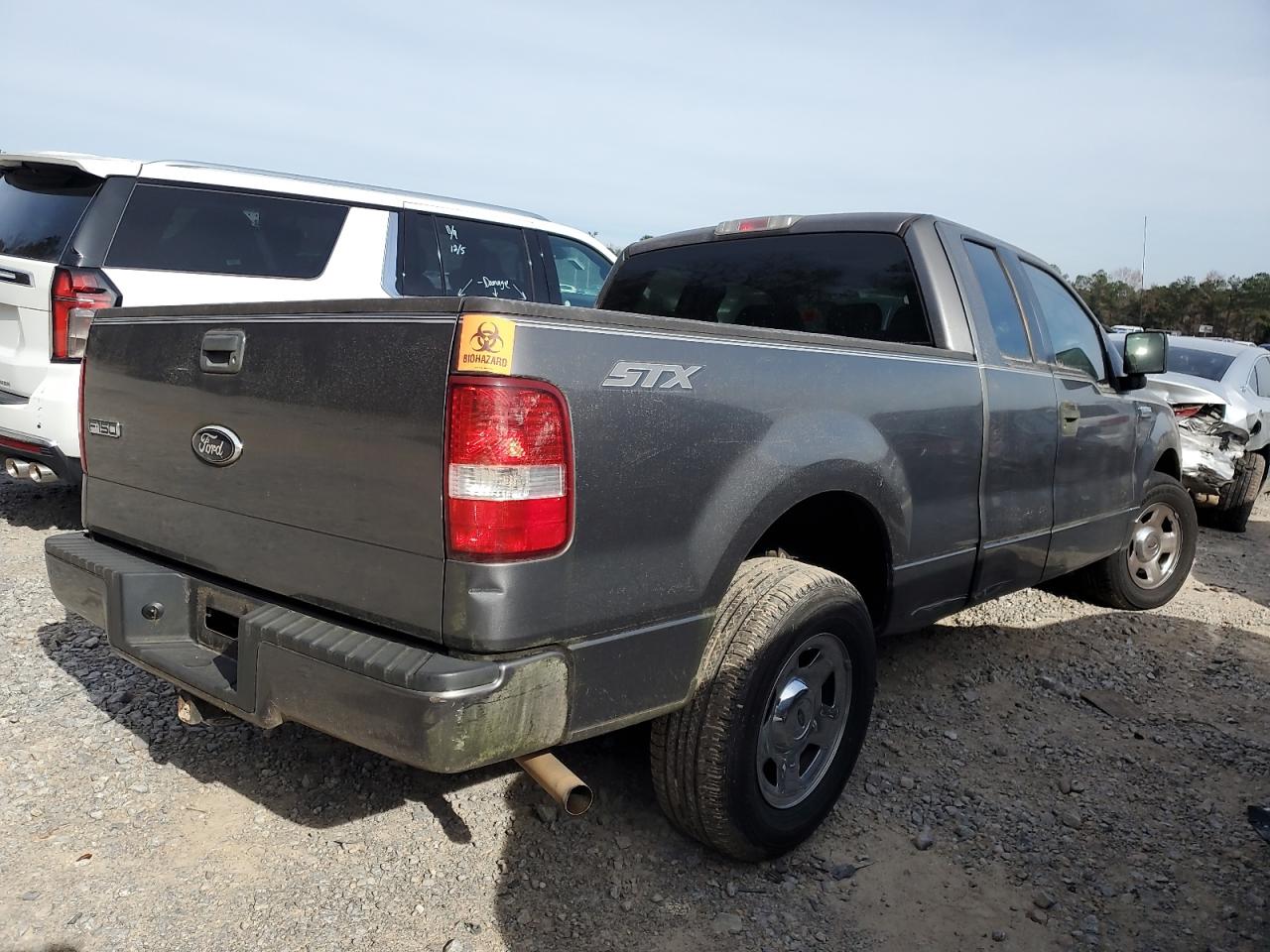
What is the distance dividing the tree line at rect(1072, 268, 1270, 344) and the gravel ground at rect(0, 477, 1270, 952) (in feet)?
107

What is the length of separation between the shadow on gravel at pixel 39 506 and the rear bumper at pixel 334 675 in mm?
3426

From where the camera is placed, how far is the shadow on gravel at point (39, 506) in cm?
559

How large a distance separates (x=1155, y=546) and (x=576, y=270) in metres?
4.45

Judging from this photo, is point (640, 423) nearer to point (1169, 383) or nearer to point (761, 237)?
point (761, 237)

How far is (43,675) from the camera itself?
3.57 meters

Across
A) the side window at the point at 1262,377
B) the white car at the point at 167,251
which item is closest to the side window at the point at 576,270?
the white car at the point at 167,251

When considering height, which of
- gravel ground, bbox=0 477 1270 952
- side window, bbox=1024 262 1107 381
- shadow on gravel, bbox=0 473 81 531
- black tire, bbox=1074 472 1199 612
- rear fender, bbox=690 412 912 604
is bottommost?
gravel ground, bbox=0 477 1270 952

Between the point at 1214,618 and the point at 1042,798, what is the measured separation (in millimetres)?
2830

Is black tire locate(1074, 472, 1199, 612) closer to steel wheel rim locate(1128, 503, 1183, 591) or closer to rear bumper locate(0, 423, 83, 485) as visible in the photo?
steel wheel rim locate(1128, 503, 1183, 591)

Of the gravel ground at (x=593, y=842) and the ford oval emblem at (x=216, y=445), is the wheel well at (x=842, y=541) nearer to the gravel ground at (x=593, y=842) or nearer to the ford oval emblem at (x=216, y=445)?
the gravel ground at (x=593, y=842)

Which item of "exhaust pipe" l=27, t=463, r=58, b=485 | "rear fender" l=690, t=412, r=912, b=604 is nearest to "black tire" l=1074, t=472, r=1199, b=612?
"rear fender" l=690, t=412, r=912, b=604

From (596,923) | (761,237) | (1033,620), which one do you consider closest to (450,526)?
(596,923)

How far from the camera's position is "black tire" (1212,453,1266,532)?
7.41 metres

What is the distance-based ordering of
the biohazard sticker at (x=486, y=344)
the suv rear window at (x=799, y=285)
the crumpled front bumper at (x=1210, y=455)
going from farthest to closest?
the crumpled front bumper at (x=1210, y=455)
the suv rear window at (x=799, y=285)
the biohazard sticker at (x=486, y=344)
